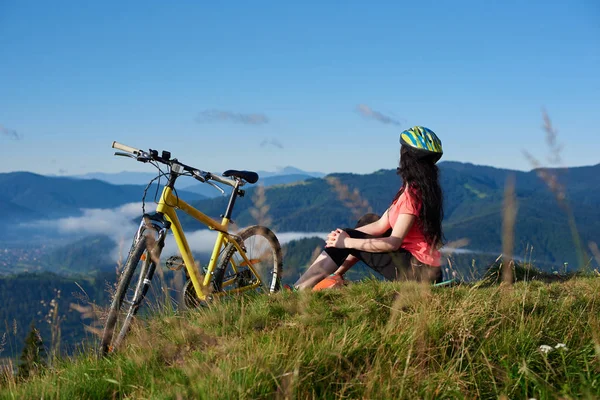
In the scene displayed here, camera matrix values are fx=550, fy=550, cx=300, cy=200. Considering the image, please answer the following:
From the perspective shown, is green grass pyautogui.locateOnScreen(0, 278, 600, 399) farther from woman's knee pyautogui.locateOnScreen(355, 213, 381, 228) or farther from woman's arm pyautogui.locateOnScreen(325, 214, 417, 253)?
woman's knee pyautogui.locateOnScreen(355, 213, 381, 228)

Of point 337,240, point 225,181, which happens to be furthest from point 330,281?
point 225,181

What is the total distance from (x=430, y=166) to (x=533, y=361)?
8.84 ft

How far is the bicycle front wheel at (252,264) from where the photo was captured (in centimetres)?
643

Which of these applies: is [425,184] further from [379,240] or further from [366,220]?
[366,220]

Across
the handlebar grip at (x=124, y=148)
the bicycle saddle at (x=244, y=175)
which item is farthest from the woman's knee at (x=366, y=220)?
the handlebar grip at (x=124, y=148)

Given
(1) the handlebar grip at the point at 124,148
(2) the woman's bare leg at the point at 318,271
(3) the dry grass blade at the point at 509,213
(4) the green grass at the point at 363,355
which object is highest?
(1) the handlebar grip at the point at 124,148

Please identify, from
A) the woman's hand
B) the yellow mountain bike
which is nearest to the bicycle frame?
the yellow mountain bike

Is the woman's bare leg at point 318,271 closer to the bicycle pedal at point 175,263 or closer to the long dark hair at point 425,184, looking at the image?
the long dark hair at point 425,184

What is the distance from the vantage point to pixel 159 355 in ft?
13.4

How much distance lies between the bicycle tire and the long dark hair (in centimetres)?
271

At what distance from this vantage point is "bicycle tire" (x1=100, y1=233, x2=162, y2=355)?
5.04m

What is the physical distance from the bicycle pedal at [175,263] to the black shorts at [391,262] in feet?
5.35

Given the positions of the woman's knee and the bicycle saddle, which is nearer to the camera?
the bicycle saddle

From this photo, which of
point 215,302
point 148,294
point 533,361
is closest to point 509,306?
point 533,361
